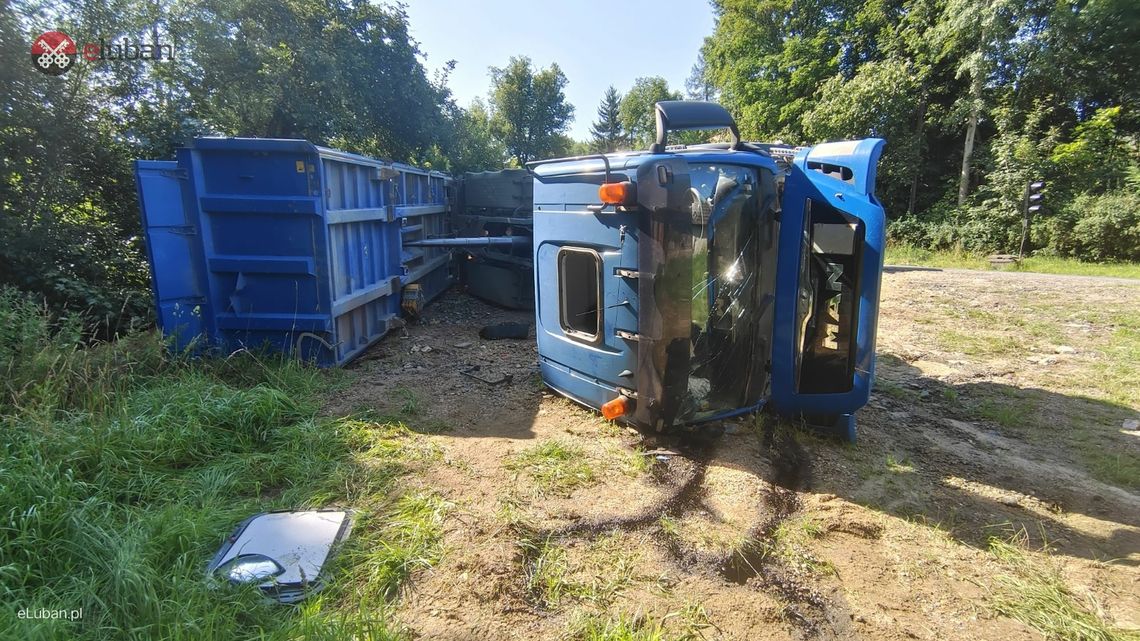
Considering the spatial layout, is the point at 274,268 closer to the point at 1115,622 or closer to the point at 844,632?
the point at 844,632

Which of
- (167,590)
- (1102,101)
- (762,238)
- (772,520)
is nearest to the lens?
(167,590)

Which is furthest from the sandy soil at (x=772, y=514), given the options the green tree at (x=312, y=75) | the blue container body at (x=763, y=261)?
the green tree at (x=312, y=75)

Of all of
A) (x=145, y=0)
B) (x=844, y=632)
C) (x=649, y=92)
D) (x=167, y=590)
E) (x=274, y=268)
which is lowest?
(x=844, y=632)

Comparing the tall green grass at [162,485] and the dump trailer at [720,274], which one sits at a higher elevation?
the dump trailer at [720,274]

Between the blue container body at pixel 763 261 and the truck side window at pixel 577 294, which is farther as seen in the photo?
the truck side window at pixel 577 294

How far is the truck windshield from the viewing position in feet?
11.3

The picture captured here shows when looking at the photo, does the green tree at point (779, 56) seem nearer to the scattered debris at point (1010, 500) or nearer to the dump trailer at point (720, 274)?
the dump trailer at point (720, 274)

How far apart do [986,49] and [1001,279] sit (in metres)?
11.6

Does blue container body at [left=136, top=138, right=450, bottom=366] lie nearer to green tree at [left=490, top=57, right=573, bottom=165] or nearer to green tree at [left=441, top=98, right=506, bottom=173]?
green tree at [left=441, top=98, right=506, bottom=173]

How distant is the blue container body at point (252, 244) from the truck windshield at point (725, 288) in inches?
140

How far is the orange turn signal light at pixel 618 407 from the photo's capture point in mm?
A: 3547

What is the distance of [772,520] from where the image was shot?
3.04 metres

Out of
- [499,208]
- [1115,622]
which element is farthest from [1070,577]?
[499,208]

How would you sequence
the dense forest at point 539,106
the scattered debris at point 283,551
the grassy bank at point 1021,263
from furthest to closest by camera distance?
1. the grassy bank at point 1021,263
2. the dense forest at point 539,106
3. the scattered debris at point 283,551
